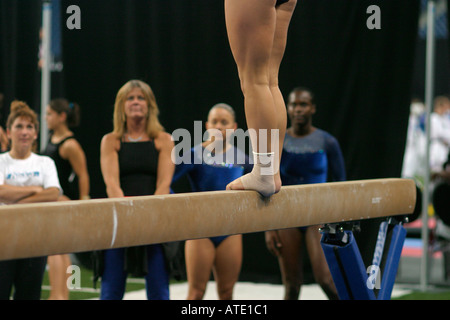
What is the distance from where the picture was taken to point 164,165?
4.37 meters

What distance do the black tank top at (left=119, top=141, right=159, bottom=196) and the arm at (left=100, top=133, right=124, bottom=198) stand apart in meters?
0.05

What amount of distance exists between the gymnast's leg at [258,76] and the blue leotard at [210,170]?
1936 millimetres

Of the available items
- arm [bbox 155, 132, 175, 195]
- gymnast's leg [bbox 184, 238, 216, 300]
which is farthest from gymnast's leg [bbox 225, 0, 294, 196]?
gymnast's leg [bbox 184, 238, 216, 300]

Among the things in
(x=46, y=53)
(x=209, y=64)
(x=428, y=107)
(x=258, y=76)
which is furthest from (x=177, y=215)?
(x=46, y=53)

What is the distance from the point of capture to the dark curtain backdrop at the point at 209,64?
6.18 meters

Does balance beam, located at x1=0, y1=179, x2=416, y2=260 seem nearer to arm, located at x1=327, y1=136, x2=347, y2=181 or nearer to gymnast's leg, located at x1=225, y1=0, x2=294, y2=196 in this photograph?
gymnast's leg, located at x1=225, y1=0, x2=294, y2=196

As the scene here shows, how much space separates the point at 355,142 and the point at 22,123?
132 inches

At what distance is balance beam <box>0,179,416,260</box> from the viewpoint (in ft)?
6.28

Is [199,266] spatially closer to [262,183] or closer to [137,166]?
[137,166]

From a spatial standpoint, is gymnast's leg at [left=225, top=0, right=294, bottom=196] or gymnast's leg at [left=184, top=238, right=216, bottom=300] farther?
gymnast's leg at [left=184, top=238, right=216, bottom=300]

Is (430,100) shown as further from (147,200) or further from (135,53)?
(147,200)

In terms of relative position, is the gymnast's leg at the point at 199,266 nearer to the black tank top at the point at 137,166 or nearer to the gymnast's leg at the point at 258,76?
the black tank top at the point at 137,166

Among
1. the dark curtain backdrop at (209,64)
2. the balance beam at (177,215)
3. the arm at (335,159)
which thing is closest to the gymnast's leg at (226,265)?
the arm at (335,159)
